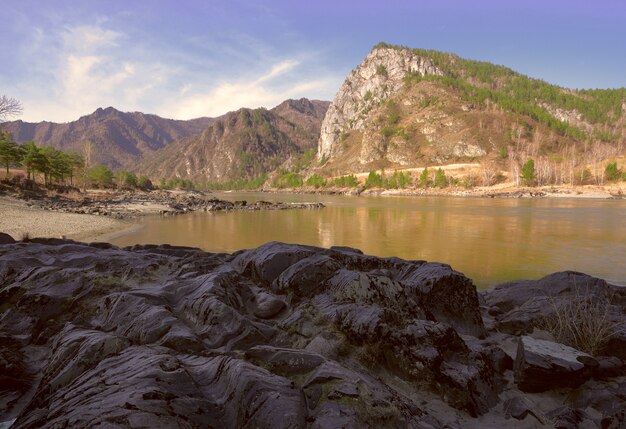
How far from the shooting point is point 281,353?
441 centimetres

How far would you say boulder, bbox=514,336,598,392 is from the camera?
220 inches

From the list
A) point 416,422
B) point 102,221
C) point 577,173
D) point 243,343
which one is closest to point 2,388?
point 243,343

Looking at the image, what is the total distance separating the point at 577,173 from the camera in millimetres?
126625

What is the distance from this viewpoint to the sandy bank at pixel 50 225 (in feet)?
80.5

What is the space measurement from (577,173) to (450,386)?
6169 inches

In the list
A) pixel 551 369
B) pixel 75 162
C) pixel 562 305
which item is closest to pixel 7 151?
pixel 75 162

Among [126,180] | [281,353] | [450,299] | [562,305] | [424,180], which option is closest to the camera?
[281,353]

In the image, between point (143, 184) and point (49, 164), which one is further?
point (143, 184)

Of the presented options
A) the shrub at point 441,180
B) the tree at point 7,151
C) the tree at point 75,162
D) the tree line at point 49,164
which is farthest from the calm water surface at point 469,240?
the shrub at point 441,180

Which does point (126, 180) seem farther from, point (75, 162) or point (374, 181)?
point (374, 181)

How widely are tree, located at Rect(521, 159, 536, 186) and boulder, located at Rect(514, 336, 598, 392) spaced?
436 feet

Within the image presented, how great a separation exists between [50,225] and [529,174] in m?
133

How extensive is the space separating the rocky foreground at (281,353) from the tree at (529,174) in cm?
12817

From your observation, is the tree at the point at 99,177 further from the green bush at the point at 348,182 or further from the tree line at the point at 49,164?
the green bush at the point at 348,182
